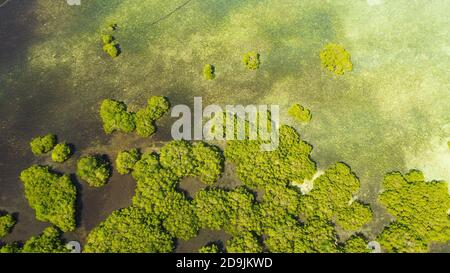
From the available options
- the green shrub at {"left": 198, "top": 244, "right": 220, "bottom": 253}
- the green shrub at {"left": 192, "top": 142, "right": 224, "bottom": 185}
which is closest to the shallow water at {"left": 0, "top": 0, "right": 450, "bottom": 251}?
the green shrub at {"left": 192, "top": 142, "right": 224, "bottom": 185}

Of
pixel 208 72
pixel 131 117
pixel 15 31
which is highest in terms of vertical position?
pixel 15 31

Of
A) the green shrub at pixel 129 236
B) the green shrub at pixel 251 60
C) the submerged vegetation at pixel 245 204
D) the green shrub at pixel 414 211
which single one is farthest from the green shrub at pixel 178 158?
the green shrub at pixel 414 211

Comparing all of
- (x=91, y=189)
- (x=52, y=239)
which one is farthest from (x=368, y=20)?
(x=52, y=239)

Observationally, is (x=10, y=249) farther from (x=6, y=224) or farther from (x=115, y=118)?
(x=115, y=118)

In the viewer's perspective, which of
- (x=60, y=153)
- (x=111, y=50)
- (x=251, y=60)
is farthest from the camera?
(x=251, y=60)

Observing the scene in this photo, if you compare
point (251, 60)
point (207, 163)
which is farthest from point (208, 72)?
point (207, 163)

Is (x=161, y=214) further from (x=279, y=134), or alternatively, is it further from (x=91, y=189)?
(x=279, y=134)

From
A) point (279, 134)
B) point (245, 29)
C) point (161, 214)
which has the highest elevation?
point (245, 29)

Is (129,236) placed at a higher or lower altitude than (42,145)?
lower
